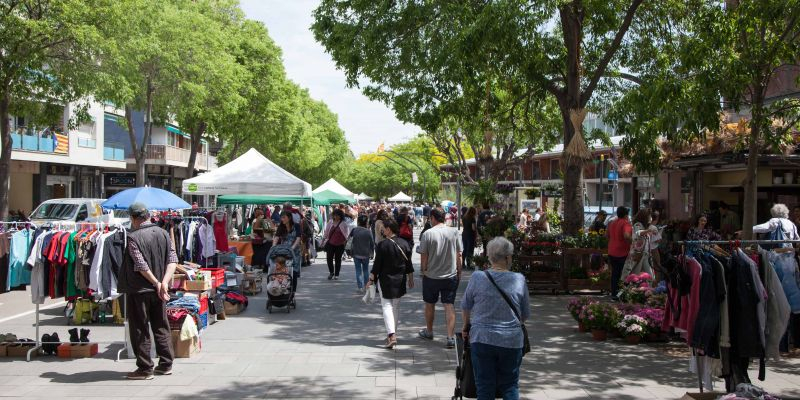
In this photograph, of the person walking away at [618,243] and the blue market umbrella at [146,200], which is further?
the blue market umbrella at [146,200]

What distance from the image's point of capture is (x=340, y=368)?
7.68 m

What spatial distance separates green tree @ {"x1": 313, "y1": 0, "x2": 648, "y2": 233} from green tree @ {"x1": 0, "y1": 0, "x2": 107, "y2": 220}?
22.3 feet

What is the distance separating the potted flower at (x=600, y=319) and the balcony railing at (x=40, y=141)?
85.1 feet

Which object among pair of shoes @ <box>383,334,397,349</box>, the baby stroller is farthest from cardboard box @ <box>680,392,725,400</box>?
the baby stroller

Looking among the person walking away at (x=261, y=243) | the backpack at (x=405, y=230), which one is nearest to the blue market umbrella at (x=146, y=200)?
the person walking away at (x=261, y=243)

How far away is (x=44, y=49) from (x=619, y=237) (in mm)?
15058

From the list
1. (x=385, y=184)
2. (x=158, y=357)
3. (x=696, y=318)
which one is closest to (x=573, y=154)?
(x=696, y=318)

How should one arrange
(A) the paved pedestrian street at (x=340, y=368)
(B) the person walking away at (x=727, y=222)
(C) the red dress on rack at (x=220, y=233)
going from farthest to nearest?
(C) the red dress on rack at (x=220, y=233), (B) the person walking away at (x=727, y=222), (A) the paved pedestrian street at (x=340, y=368)

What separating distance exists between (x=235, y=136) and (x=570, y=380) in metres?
33.6

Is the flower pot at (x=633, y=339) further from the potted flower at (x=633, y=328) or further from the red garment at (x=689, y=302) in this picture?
the red garment at (x=689, y=302)

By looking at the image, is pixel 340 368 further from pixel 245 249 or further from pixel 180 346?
pixel 245 249

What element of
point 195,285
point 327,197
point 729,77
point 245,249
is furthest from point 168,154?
point 729,77

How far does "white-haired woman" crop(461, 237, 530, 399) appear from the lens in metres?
4.94

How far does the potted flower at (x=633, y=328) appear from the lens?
8969 millimetres
